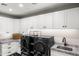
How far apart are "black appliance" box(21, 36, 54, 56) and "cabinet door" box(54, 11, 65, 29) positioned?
331 millimetres

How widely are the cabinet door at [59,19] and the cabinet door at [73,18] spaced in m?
0.10

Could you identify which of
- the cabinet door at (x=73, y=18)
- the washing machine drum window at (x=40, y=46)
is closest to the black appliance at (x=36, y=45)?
the washing machine drum window at (x=40, y=46)

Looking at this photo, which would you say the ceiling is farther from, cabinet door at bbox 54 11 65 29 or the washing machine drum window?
the washing machine drum window

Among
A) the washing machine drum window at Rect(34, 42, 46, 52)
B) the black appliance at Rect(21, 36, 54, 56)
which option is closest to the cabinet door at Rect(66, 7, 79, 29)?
the black appliance at Rect(21, 36, 54, 56)

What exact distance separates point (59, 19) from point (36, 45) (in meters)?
0.72

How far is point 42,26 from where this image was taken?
4.97ft

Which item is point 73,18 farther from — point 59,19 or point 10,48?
point 10,48

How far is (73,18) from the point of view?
4.56 ft

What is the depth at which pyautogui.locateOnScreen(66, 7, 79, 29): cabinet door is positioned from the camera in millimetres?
1365

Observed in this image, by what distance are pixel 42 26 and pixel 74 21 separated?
65 cm

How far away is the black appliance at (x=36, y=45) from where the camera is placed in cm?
136

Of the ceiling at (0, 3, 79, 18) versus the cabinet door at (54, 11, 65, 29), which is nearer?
the ceiling at (0, 3, 79, 18)

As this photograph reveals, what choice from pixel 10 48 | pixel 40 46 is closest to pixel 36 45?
pixel 40 46

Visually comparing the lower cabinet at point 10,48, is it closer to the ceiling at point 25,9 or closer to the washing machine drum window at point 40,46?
the washing machine drum window at point 40,46
